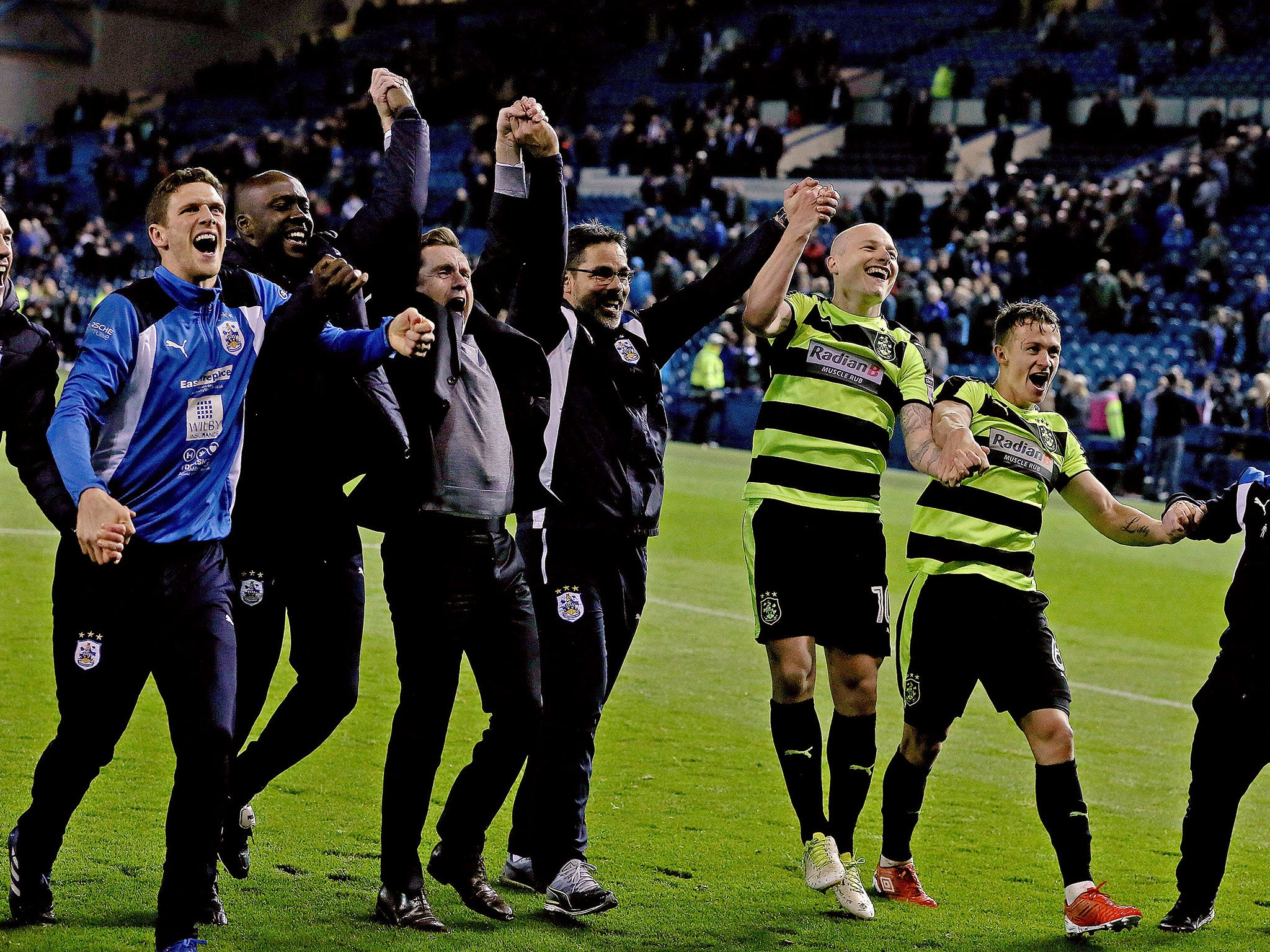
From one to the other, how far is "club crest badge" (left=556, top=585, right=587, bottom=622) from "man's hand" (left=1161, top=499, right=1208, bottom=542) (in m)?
1.79

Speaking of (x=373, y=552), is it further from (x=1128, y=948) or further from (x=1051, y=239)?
(x=1051, y=239)

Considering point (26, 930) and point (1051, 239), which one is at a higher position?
point (1051, 239)

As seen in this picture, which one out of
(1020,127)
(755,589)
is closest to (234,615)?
(755,589)

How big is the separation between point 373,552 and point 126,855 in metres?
7.87

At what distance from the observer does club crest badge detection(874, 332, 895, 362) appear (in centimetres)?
520

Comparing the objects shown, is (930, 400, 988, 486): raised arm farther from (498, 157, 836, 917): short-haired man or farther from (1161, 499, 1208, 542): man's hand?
(498, 157, 836, 917): short-haired man

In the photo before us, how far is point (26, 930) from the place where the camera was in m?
4.21

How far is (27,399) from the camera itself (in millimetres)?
4305

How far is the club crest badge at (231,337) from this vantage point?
4.20 metres

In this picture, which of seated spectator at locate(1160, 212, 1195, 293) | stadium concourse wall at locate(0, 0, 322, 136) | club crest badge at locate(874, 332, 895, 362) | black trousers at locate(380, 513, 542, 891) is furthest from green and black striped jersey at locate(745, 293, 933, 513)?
stadium concourse wall at locate(0, 0, 322, 136)

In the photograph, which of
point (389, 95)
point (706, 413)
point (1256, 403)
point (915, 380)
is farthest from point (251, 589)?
point (706, 413)

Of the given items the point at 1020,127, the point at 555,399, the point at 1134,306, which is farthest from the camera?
the point at 1020,127

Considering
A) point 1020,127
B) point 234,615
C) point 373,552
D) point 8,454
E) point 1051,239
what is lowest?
point 373,552

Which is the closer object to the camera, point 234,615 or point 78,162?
point 234,615
